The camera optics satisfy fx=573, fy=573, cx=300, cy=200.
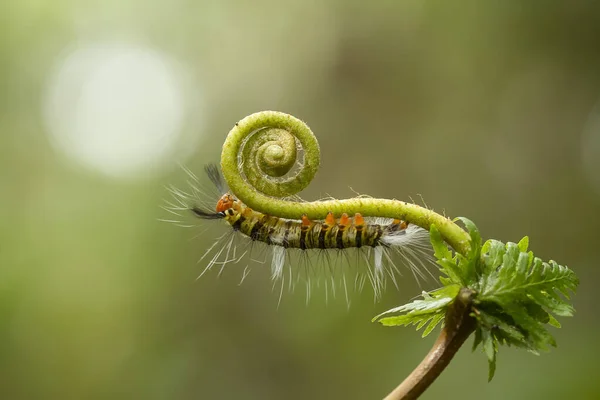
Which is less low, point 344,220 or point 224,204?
point 344,220

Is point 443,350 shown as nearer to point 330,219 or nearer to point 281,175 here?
point 330,219

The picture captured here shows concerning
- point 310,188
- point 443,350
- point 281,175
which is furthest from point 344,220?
point 310,188

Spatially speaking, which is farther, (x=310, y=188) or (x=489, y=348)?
(x=310, y=188)

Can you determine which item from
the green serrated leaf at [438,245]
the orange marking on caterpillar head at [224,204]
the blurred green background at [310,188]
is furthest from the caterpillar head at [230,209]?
the blurred green background at [310,188]

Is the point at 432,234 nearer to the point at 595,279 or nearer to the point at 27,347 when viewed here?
the point at 595,279

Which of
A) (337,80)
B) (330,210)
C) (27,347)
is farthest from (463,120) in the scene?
(27,347)
